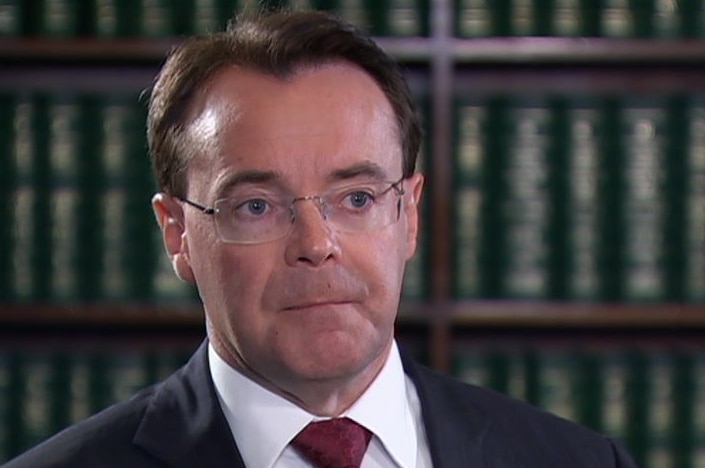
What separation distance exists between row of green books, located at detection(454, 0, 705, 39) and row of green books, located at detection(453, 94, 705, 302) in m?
0.12

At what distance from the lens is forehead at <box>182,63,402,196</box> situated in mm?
1252

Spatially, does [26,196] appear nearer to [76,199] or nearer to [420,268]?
[76,199]

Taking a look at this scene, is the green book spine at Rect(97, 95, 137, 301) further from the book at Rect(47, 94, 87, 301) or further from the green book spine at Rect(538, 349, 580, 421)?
the green book spine at Rect(538, 349, 580, 421)

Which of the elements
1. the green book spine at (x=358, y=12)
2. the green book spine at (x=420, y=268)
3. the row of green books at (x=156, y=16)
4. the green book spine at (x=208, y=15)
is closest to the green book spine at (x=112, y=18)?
the row of green books at (x=156, y=16)

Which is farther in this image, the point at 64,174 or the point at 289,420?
the point at 64,174

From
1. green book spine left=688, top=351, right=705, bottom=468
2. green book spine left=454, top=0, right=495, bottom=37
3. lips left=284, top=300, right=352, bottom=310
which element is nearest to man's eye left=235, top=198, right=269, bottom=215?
lips left=284, top=300, right=352, bottom=310

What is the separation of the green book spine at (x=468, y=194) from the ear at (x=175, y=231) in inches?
38.6

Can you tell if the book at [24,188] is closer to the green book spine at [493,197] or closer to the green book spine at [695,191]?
the green book spine at [493,197]

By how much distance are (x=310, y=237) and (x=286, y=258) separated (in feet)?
0.12

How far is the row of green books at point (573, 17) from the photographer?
Answer: 2311 mm

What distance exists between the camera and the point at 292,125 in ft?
4.12

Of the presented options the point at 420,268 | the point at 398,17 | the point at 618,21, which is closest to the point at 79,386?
the point at 420,268

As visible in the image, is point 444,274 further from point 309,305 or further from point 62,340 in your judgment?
point 309,305

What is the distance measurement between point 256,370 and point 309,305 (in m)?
0.12
